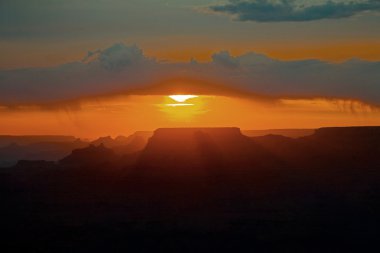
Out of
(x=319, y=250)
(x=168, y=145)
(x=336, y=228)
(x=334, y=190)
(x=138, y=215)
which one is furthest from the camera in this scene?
(x=168, y=145)

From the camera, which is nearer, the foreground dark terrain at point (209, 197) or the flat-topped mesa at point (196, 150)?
the foreground dark terrain at point (209, 197)

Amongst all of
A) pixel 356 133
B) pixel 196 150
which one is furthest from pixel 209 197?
pixel 356 133

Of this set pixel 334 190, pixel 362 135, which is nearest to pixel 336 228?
pixel 334 190

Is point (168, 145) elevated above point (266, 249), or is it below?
above

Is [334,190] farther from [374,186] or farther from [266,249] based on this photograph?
[266,249]

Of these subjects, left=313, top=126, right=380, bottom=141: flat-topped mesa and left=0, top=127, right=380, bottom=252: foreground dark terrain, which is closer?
left=0, top=127, right=380, bottom=252: foreground dark terrain

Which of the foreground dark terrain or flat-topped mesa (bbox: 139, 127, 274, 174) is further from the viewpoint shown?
flat-topped mesa (bbox: 139, 127, 274, 174)

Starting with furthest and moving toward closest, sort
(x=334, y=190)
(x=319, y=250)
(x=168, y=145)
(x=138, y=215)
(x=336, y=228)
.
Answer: (x=168, y=145), (x=334, y=190), (x=138, y=215), (x=336, y=228), (x=319, y=250)

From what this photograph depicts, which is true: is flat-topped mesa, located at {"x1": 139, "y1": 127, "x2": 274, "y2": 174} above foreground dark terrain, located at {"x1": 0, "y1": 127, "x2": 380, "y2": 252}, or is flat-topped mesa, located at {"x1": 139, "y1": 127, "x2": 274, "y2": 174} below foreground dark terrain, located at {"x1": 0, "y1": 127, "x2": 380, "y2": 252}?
above
